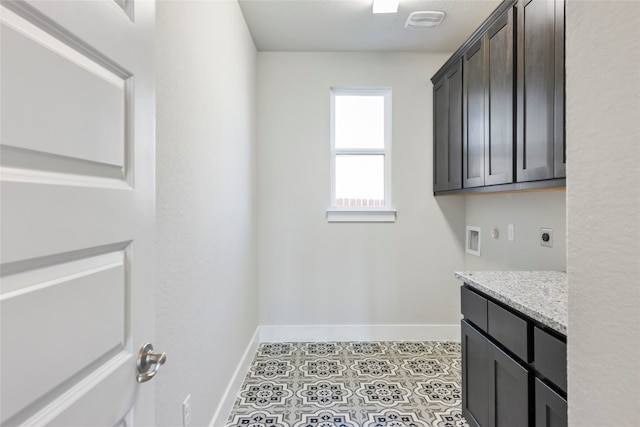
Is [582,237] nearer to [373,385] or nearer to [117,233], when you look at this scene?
[117,233]

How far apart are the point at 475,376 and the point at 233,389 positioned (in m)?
1.42

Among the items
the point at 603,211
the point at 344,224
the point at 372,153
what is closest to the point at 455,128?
the point at 372,153

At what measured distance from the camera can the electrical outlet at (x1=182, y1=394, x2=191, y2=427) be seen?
4.35 feet

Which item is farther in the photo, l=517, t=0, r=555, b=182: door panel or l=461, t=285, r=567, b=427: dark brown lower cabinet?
l=517, t=0, r=555, b=182: door panel

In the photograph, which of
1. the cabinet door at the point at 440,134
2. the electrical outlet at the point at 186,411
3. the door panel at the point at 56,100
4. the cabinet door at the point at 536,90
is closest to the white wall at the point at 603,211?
the door panel at the point at 56,100

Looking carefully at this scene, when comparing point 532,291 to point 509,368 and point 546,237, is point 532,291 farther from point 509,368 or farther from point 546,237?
point 546,237

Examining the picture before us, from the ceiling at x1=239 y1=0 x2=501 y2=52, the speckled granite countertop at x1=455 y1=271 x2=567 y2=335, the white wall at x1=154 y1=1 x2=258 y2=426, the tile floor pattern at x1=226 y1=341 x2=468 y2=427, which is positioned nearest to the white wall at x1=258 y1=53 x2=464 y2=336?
the ceiling at x1=239 y1=0 x2=501 y2=52

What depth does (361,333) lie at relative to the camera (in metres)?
3.14

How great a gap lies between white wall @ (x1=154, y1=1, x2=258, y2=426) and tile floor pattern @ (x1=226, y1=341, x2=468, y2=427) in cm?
A: 31

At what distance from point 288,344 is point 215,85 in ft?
7.45

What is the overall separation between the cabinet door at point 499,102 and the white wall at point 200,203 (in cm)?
163

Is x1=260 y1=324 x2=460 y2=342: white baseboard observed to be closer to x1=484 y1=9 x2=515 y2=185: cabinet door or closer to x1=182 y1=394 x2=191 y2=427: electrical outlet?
x1=484 y1=9 x2=515 y2=185: cabinet door

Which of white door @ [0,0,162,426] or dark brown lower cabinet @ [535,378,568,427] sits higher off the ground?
white door @ [0,0,162,426]

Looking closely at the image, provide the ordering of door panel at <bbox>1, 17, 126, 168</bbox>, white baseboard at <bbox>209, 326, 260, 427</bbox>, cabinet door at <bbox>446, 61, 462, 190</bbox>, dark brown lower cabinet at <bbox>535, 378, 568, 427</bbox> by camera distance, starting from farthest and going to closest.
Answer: cabinet door at <bbox>446, 61, 462, 190</bbox> → white baseboard at <bbox>209, 326, 260, 427</bbox> → dark brown lower cabinet at <bbox>535, 378, 568, 427</bbox> → door panel at <bbox>1, 17, 126, 168</bbox>
